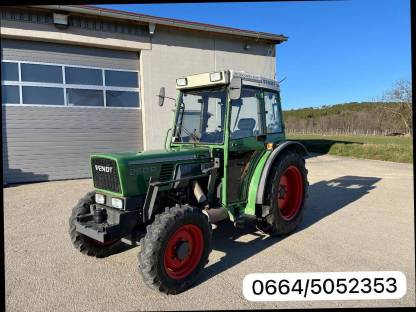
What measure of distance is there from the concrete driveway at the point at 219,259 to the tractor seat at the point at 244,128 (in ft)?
4.67

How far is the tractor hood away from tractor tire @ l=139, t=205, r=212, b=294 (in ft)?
1.49

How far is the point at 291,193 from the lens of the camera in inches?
197

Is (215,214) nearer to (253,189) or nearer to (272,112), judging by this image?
(253,189)

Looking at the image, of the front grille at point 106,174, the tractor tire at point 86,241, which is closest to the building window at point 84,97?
the tractor tire at point 86,241

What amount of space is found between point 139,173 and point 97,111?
Result: 7031 millimetres

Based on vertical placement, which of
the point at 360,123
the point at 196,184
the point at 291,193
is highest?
the point at 360,123

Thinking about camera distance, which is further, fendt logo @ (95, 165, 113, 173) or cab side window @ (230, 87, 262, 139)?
cab side window @ (230, 87, 262, 139)

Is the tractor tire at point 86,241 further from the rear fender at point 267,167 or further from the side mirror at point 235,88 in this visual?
the side mirror at point 235,88

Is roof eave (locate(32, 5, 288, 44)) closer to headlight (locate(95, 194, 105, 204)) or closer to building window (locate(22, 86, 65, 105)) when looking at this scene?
building window (locate(22, 86, 65, 105))

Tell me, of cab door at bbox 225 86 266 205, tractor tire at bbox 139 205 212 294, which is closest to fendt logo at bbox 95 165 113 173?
tractor tire at bbox 139 205 212 294

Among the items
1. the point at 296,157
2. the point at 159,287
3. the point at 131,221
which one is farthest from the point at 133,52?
the point at 159,287

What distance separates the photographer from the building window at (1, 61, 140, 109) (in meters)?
8.77

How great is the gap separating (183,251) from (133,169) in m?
0.97

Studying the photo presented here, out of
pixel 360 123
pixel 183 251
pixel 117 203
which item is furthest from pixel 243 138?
pixel 360 123
